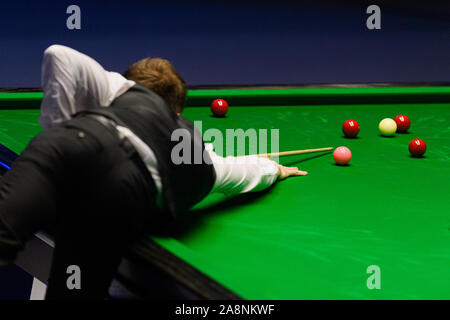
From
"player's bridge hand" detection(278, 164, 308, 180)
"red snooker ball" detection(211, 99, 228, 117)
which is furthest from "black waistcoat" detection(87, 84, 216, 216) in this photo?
"red snooker ball" detection(211, 99, 228, 117)

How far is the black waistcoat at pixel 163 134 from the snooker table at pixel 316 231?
0.11 m

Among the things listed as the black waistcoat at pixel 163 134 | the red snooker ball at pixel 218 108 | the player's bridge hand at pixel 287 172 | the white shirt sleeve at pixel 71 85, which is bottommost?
the player's bridge hand at pixel 287 172

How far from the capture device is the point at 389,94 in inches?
148

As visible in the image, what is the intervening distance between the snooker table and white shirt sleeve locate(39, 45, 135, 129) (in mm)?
414

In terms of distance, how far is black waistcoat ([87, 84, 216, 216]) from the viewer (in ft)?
5.14

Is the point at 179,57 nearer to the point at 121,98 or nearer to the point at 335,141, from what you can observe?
the point at 335,141

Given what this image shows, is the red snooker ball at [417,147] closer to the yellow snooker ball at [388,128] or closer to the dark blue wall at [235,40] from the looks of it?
the yellow snooker ball at [388,128]

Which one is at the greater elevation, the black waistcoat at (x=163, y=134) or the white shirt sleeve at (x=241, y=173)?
the black waistcoat at (x=163, y=134)

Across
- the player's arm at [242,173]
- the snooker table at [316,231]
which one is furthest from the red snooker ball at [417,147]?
the player's arm at [242,173]

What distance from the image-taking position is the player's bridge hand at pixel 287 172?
7.48ft

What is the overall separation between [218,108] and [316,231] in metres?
1.55

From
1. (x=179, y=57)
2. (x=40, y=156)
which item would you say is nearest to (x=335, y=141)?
(x=40, y=156)

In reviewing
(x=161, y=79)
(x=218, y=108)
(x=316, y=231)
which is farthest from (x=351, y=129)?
(x=161, y=79)

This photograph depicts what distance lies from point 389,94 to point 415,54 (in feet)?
13.1
